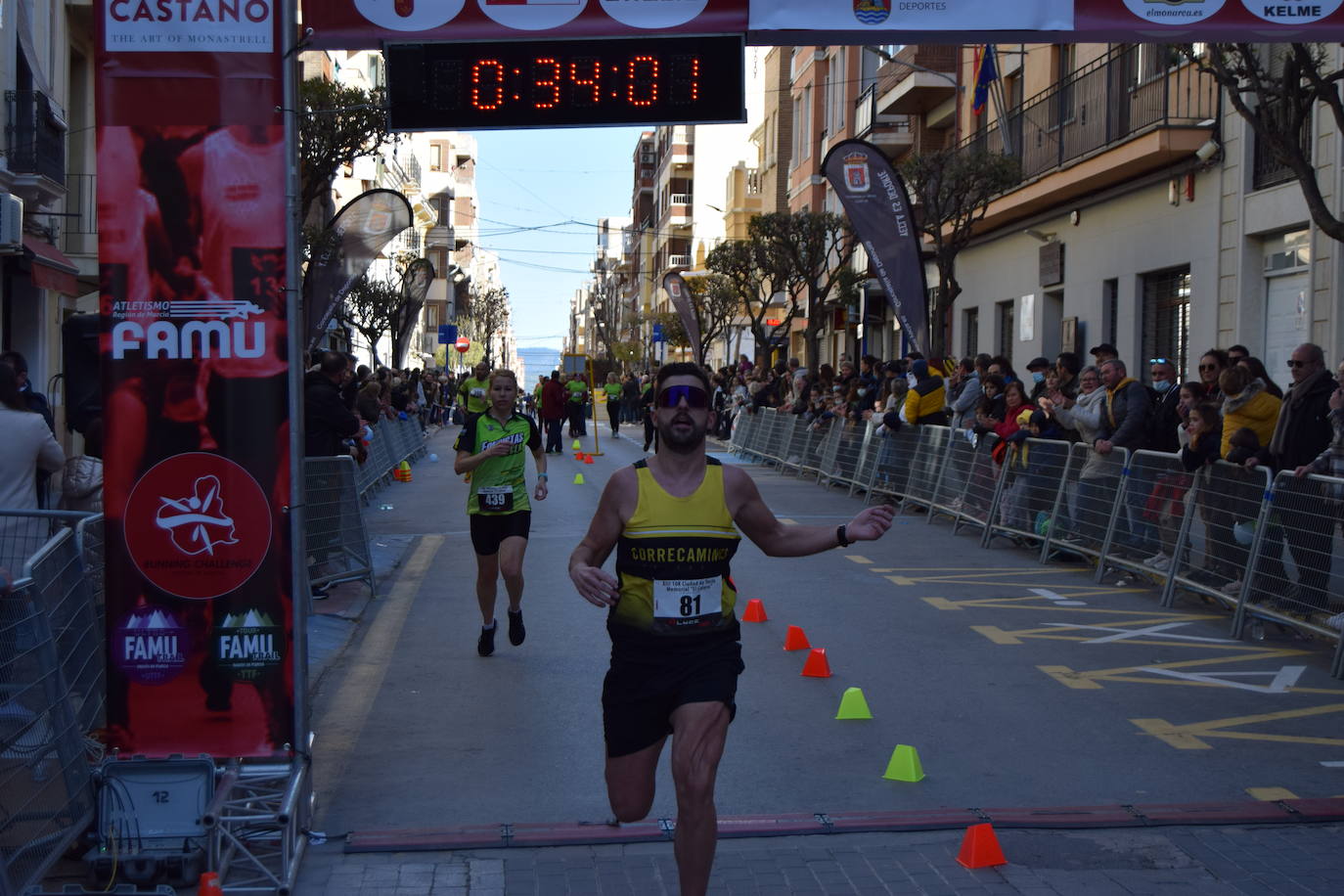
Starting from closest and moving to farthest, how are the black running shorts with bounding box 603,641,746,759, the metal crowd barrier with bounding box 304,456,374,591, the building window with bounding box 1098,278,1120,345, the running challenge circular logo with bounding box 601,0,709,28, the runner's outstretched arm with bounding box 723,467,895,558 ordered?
the black running shorts with bounding box 603,641,746,759 → the runner's outstretched arm with bounding box 723,467,895,558 → the running challenge circular logo with bounding box 601,0,709,28 → the metal crowd barrier with bounding box 304,456,374,591 → the building window with bounding box 1098,278,1120,345

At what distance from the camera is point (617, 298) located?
150 metres

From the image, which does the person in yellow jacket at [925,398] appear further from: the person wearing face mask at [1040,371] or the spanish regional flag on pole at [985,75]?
the spanish regional flag on pole at [985,75]

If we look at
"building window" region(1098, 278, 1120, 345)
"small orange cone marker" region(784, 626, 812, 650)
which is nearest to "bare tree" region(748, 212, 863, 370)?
"building window" region(1098, 278, 1120, 345)

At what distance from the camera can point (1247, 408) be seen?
1123 centimetres

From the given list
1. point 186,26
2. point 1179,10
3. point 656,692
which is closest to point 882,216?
point 1179,10

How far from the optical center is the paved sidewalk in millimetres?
5043

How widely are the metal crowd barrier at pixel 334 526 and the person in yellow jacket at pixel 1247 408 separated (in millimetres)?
6583

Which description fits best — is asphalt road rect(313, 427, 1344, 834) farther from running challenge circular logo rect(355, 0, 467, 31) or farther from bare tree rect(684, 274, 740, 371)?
bare tree rect(684, 274, 740, 371)

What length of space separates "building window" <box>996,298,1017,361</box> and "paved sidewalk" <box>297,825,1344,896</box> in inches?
982

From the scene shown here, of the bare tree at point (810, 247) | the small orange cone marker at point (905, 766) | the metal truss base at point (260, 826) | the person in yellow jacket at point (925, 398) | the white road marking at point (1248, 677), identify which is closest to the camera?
the metal truss base at point (260, 826)

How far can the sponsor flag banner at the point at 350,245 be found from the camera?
64.0 ft

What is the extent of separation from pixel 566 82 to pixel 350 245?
40.4ft

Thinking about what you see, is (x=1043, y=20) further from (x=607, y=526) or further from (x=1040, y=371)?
(x=1040, y=371)

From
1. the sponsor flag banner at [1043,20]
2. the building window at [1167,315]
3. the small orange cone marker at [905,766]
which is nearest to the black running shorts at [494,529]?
the sponsor flag banner at [1043,20]
